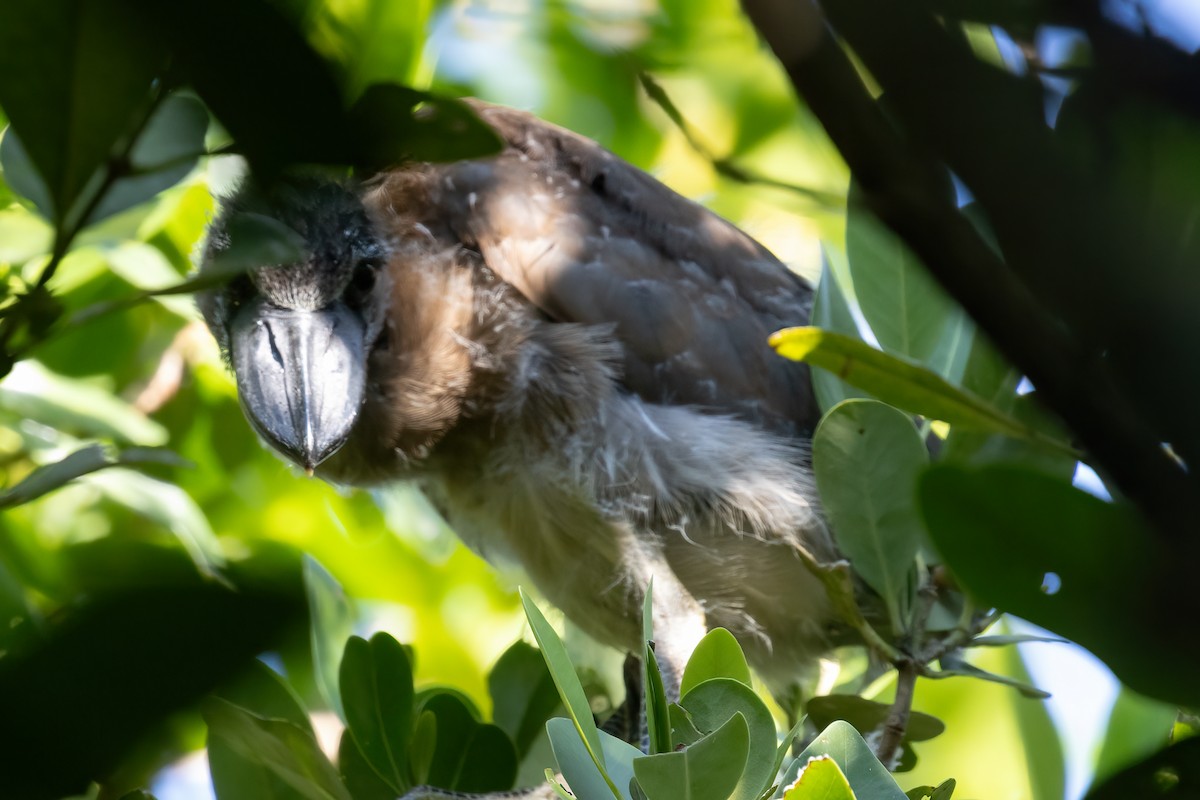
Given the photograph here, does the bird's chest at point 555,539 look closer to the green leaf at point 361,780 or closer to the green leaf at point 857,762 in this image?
the green leaf at point 361,780

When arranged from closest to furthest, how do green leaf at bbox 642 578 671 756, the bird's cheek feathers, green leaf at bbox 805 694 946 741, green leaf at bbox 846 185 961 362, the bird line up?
1. green leaf at bbox 642 578 671 756
2. green leaf at bbox 846 185 961 362
3. green leaf at bbox 805 694 946 741
4. the bird's cheek feathers
5. the bird

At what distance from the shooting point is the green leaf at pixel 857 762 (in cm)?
103

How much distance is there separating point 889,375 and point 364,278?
152 centimetres

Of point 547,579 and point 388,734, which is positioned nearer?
point 388,734

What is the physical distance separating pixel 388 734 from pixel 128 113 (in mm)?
994

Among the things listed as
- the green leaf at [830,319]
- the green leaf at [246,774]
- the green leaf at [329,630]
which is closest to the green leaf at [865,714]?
the green leaf at [830,319]

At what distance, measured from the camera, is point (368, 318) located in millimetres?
2322

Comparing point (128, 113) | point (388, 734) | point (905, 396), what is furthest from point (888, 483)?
point (128, 113)

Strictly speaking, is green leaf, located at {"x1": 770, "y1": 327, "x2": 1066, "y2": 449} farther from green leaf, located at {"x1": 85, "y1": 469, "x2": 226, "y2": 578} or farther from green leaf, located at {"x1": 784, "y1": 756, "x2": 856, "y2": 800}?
green leaf, located at {"x1": 85, "y1": 469, "x2": 226, "y2": 578}

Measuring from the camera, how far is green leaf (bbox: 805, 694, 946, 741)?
1814 millimetres

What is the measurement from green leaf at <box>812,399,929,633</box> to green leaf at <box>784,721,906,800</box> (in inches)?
14.5

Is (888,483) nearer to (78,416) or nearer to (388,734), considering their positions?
(388,734)

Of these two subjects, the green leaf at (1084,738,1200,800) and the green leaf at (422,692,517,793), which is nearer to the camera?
the green leaf at (1084,738,1200,800)

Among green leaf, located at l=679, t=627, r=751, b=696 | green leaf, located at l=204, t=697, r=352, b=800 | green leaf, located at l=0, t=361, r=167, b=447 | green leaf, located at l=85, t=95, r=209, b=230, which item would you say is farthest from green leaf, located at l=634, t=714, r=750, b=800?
green leaf, located at l=0, t=361, r=167, b=447
